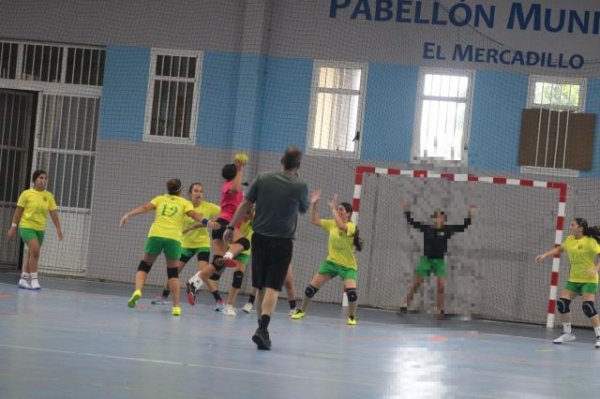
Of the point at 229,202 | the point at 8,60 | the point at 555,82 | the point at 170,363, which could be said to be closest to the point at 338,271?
the point at 229,202

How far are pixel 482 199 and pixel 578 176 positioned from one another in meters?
1.79

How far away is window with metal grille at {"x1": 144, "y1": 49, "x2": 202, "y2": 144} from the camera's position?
21172 millimetres

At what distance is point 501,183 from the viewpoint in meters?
19.0

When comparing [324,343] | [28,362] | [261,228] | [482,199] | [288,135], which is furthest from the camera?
[288,135]

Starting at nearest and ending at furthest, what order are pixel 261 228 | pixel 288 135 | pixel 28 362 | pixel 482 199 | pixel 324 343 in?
1. pixel 28 362
2. pixel 261 228
3. pixel 324 343
4. pixel 482 199
5. pixel 288 135

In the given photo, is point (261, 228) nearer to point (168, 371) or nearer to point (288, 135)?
point (168, 371)

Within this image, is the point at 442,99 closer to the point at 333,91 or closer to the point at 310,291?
the point at 333,91

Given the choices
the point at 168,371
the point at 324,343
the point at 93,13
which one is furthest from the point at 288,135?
the point at 168,371

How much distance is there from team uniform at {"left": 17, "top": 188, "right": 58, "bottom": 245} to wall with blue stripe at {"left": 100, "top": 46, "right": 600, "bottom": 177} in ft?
13.6

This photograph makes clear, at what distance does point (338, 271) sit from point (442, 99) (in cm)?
552

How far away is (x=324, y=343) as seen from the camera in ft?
41.3

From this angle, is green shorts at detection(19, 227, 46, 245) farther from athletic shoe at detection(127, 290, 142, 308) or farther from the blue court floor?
athletic shoe at detection(127, 290, 142, 308)

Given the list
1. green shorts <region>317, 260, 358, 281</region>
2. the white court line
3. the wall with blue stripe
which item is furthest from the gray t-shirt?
the wall with blue stripe

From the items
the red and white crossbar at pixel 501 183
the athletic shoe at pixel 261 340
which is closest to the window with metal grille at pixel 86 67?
the red and white crossbar at pixel 501 183
